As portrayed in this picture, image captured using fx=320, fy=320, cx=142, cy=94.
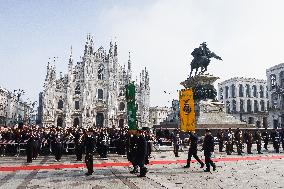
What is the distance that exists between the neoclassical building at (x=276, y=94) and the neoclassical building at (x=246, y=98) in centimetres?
1094

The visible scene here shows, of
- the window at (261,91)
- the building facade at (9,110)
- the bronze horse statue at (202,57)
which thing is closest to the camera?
the bronze horse statue at (202,57)

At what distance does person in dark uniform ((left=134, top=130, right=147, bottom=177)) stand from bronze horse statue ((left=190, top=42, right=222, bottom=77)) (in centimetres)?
2025

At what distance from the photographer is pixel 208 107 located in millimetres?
27812

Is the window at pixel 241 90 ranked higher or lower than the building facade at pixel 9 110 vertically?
higher

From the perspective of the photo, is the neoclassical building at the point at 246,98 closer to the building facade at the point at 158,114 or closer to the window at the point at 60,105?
the building facade at the point at 158,114

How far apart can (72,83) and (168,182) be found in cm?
5587

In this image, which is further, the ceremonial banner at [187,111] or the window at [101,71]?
the window at [101,71]

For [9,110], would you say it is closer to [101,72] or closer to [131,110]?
[101,72]

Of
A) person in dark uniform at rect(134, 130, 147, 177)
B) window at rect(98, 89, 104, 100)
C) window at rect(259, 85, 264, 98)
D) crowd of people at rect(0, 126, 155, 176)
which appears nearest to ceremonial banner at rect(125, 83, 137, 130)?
crowd of people at rect(0, 126, 155, 176)

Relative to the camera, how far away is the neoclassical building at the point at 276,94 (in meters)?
55.8

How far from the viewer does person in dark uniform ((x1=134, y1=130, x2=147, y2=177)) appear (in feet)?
33.5

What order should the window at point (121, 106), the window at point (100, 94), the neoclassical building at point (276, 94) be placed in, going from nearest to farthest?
the neoclassical building at point (276, 94) → the window at point (121, 106) → the window at point (100, 94)

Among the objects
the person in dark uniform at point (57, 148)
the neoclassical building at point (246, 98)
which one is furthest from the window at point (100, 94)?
the person in dark uniform at point (57, 148)

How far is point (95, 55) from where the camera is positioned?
6525 centimetres
